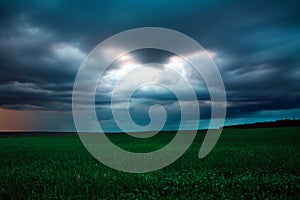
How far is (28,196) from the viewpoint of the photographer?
6586 mm

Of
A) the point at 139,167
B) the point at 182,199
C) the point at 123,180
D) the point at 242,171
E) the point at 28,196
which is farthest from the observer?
the point at 139,167

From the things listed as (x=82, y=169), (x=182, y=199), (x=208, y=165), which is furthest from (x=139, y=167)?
(x=182, y=199)

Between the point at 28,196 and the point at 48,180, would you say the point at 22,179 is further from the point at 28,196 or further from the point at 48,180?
the point at 28,196

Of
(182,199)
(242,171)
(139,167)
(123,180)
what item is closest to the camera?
(182,199)

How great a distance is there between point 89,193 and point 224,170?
5147 millimetres

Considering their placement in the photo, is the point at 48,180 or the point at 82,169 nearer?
the point at 48,180

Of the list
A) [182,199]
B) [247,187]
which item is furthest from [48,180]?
[247,187]

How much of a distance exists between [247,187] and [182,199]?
2094 mm

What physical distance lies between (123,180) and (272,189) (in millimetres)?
4199

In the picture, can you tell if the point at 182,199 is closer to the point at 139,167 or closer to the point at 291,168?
the point at 139,167

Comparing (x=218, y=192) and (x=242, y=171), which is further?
(x=242, y=171)

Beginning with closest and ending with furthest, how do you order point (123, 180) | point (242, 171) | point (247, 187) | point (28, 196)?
point (28, 196)
point (247, 187)
point (123, 180)
point (242, 171)

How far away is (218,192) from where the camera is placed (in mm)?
Answer: 6719

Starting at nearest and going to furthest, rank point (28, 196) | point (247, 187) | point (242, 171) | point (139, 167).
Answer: point (28, 196) → point (247, 187) → point (242, 171) → point (139, 167)
